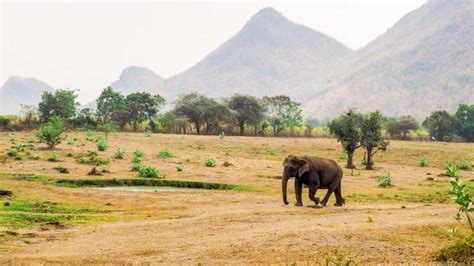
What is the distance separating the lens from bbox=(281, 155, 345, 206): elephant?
26422 mm

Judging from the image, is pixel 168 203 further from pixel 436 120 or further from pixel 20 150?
pixel 436 120

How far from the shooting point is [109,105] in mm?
106125

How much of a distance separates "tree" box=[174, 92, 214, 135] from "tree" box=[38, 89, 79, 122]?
839 inches

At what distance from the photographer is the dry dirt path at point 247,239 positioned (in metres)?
16.2

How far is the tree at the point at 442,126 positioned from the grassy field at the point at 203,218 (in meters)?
67.2

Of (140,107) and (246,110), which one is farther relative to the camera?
(246,110)

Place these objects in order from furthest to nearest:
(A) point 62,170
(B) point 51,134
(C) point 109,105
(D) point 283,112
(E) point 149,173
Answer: (D) point 283,112 → (C) point 109,105 → (B) point 51,134 → (A) point 62,170 → (E) point 149,173

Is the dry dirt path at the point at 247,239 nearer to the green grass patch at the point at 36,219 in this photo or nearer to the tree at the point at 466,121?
the green grass patch at the point at 36,219

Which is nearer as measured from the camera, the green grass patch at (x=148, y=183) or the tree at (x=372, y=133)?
the green grass patch at (x=148, y=183)

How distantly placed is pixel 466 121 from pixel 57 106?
74.8 m

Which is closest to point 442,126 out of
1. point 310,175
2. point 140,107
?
point 140,107

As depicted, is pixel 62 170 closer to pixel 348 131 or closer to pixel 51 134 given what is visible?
pixel 51 134

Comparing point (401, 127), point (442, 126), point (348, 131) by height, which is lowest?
point (348, 131)

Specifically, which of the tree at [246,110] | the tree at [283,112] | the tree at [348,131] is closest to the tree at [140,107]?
the tree at [246,110]
